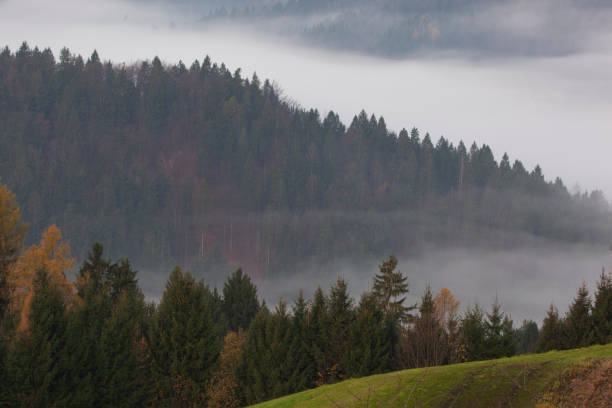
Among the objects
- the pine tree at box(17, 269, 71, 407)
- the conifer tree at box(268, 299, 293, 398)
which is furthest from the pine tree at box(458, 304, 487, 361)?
the pine tree at box(17, 269, 71, 407)

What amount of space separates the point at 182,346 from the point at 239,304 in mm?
55386

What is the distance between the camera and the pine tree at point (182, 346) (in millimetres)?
58406

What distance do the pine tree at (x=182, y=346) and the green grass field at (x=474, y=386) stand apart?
19667 millimetres

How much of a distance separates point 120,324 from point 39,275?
8.57 m

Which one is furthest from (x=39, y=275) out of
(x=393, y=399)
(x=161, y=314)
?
(x=393, y=399)

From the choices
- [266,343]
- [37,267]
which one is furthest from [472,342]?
[37,267]

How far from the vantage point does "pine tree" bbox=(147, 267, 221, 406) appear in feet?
192

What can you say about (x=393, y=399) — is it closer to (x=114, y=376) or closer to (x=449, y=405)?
(x=449, y=405)

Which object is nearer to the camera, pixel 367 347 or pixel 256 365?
pixel 367 347

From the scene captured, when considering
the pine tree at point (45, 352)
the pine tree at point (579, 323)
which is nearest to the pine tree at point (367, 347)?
the pine tree at point (579, 323)

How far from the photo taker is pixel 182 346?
194 feet

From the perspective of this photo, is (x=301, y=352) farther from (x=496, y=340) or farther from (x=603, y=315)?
(x=603, y=315)

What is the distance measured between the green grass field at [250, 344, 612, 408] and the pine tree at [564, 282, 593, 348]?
1966cm

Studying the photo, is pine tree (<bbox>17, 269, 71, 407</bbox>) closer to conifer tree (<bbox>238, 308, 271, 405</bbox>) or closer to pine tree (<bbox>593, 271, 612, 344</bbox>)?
conifer tree (<bbox>238, 308, 271, 405</bbox>)
